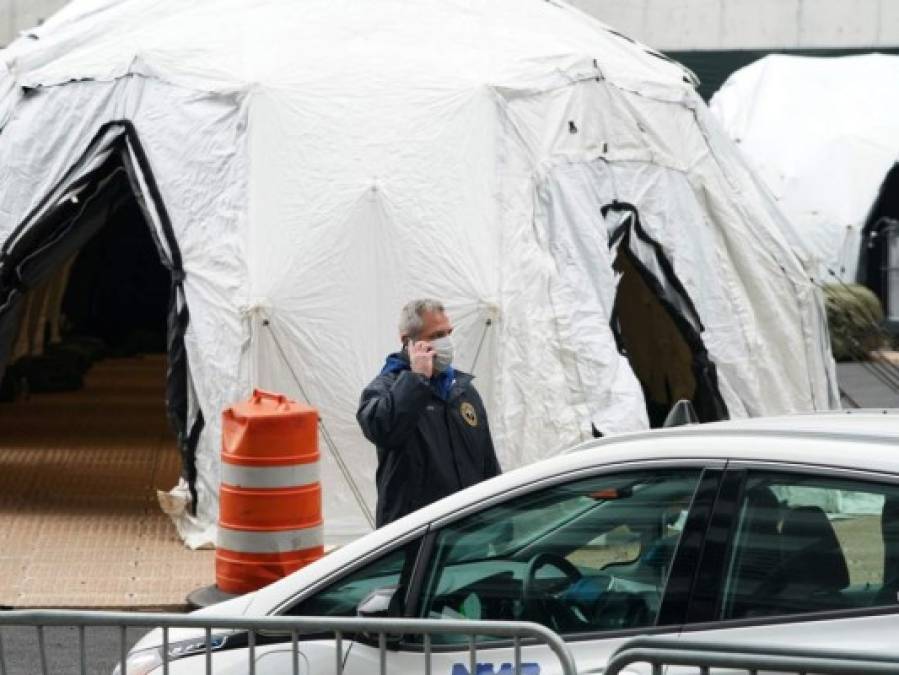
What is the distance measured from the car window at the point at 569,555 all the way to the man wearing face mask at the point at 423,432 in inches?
98.8

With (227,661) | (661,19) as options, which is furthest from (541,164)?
(661,19)

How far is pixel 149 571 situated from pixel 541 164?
4.54 m

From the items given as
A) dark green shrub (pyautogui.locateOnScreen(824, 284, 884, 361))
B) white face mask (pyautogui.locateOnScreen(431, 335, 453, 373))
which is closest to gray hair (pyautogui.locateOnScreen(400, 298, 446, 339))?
white face mask (pyautogui.locateOnScreen(431, 335, 453, 373))

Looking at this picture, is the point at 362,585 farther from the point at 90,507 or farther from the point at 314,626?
the point at 90,507

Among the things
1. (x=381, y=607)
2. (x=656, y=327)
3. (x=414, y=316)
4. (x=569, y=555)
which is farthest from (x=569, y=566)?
(x=656, y=327)

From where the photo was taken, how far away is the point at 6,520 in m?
13.2

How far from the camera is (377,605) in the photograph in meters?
5.50

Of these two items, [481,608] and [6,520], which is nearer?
[481,608]

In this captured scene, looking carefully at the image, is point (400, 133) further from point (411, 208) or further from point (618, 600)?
point (618, 600)

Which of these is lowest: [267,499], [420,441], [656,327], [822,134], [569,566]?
[822,134]

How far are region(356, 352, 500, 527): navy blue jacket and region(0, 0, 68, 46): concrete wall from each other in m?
27.1

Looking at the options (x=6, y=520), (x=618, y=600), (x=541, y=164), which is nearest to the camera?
(x=618, y=600)

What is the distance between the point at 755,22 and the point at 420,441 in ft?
91.7

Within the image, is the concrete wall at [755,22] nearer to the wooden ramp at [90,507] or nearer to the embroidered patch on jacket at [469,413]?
the wooden ramp at [90,507]
